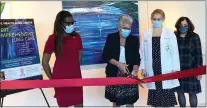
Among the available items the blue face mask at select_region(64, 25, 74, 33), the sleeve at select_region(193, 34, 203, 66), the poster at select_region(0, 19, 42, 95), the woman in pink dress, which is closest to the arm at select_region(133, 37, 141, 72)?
the woman in pink dress

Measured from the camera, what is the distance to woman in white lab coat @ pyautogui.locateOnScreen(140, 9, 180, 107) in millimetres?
3297

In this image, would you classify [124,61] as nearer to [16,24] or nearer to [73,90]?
[73,90]

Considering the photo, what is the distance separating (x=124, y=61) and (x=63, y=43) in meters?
0.74

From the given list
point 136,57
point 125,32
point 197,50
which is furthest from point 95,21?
point 197,50

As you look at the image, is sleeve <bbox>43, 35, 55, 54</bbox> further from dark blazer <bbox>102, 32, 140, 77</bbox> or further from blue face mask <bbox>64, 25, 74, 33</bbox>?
dark blazer <bbox>102, 32, 140, 77</bbox>

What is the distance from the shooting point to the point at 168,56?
3.30m

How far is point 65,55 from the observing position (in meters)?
3.12

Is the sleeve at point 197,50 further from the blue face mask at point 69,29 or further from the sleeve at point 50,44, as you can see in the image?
the sleeve at point 50,44

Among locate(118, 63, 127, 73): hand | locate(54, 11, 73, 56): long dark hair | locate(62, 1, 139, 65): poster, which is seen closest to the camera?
locate(54, 11, 73, 56): long dark hair

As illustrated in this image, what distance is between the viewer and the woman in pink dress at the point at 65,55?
3.10 metres

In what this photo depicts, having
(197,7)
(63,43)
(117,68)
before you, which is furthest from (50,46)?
(197,7)

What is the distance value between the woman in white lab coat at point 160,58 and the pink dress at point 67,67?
80 cm

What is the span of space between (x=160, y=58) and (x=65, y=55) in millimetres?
1087

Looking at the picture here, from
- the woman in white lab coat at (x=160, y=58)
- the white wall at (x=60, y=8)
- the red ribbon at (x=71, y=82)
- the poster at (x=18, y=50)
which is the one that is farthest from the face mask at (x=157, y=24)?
the poster at (x=18, y=50)
